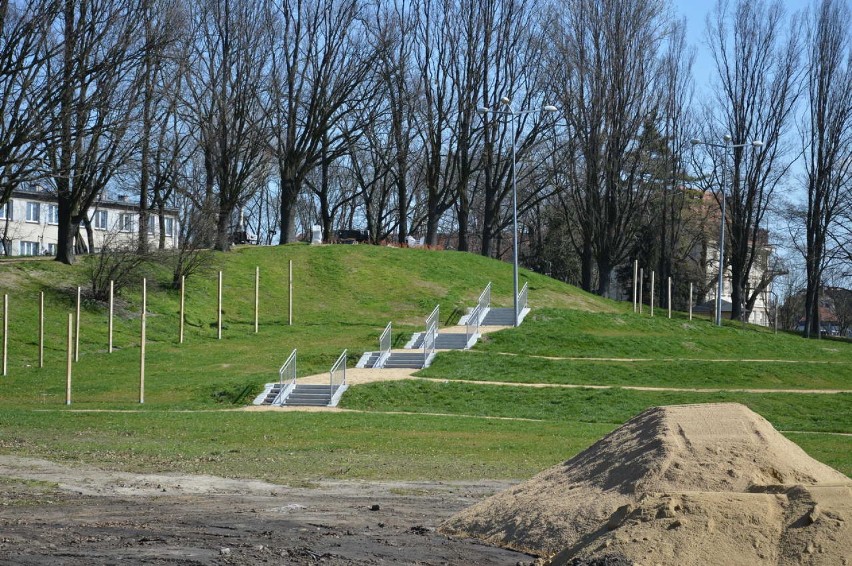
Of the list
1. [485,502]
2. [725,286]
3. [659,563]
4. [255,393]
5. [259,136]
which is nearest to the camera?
[659,563]

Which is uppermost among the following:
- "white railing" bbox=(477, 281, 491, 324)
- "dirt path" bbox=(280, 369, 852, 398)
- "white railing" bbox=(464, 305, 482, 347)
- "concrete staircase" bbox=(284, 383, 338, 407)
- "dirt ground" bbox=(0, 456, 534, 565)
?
"white railing" bbox=(477, 281, 491, 324)

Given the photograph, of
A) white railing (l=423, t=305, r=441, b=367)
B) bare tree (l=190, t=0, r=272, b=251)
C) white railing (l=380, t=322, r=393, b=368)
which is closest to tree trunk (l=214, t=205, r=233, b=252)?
bare tree (l=190, t=0, r=272, b=251)

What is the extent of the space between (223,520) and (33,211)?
72.8m

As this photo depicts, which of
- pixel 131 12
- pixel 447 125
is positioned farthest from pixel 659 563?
pixel 447 125

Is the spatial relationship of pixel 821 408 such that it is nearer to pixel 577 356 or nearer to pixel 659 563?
pixel 577 356

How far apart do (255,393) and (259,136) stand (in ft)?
95.7

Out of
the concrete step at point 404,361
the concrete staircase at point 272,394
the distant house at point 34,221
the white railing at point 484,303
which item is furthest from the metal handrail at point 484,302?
the distant house at point 34,221

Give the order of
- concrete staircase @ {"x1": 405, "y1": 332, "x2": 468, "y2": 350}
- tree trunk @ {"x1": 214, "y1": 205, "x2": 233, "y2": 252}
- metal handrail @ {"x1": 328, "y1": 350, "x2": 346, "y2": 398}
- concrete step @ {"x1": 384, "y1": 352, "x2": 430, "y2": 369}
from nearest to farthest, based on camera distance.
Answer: metal handrail @ {"x1": 328, "y1": 350, "x2": 346, "y2": 398} < concrete step @ {"x1": 384, "y1": 352, "x2": 430, "y2": 369} < concrete staircase @ {"x1": 405, "y1": 332, "x2": 468, "y2": 350} < tree trunk @ {"x1": 214, "y1": 205, "x2": 233, "y2": 252}

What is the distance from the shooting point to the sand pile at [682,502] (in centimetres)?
914

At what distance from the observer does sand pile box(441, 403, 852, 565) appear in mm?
9141

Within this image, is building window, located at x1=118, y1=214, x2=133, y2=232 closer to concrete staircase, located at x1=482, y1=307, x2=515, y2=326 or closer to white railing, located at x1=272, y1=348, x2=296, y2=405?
concrete staircase, located at x1=482, y1=307, x2=515, y2=326

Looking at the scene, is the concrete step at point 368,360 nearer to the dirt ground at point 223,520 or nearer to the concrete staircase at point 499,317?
the concrete staircase at point 499,317

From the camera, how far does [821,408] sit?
28125mm

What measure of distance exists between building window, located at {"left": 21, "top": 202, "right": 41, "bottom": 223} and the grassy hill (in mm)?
29164
